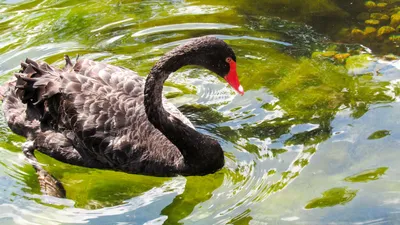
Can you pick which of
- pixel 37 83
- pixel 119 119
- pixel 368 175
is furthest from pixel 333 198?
pixel 37 83

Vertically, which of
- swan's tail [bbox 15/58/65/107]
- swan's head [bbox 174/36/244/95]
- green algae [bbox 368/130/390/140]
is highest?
swan's head [bbox 174/36/244/95]

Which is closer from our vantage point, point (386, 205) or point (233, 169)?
point (386, 205)

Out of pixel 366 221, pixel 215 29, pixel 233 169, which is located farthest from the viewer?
pixel 215 29

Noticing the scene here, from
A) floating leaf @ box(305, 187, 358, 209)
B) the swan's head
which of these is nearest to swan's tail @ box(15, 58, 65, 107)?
the swan's head

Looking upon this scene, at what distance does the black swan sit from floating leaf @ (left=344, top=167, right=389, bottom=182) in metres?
0.96

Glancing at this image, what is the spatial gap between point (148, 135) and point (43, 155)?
39.4 inches

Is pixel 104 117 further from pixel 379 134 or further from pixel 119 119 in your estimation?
pixel 379 134

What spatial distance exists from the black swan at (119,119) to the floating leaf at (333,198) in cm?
79

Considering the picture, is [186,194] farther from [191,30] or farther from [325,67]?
[191,30]

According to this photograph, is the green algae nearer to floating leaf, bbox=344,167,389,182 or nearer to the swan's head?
floating leaf, bbox=344,167,389,182

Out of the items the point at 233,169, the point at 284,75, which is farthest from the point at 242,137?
the point at 284,75

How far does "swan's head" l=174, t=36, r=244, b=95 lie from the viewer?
4.34 m

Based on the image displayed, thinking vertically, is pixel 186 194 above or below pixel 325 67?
below

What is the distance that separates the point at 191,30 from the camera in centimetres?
673
